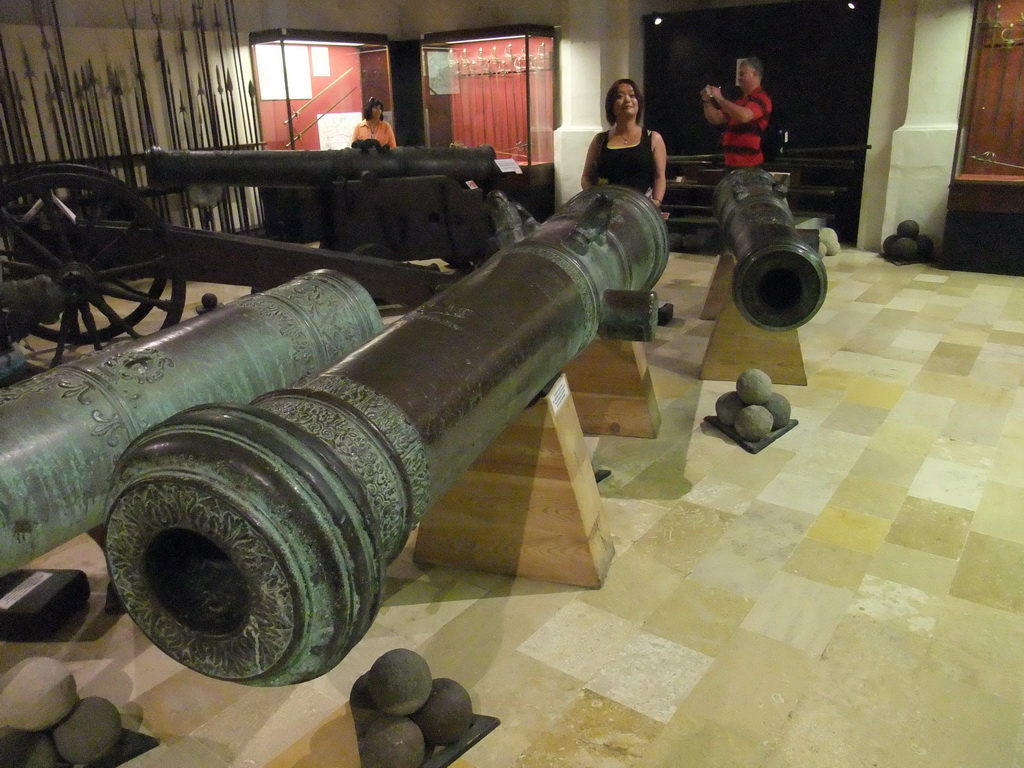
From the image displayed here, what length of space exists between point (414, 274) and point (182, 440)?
379 cm

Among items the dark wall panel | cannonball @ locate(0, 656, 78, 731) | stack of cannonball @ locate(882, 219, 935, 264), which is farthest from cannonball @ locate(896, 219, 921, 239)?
cannonball @ locate(0, 656, 78, 731)

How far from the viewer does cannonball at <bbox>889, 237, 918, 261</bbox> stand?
7.55m

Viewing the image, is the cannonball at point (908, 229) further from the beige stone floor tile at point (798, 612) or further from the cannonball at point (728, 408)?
the beige stone floor tile at point (798, 612)

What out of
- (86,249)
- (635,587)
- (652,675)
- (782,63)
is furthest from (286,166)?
(782,63)

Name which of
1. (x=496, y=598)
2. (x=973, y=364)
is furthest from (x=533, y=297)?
(x=973, y=364)

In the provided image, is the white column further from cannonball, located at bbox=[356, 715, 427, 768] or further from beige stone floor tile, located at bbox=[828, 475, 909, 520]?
cannonball, located at bbox=[356, 715, 427, 768]

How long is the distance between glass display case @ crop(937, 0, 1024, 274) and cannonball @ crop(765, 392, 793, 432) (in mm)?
4394

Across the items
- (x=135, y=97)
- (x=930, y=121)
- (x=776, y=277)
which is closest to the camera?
(x=776, y=277)

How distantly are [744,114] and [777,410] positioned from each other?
248 centimetres

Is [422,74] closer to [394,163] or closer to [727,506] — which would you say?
[394,163]

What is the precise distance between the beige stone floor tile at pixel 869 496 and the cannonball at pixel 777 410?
1.69ft

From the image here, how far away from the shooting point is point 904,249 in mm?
7562

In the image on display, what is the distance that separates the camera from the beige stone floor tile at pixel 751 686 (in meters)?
2.11

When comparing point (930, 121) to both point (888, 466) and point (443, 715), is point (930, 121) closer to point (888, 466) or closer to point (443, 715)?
point (888, 466)
